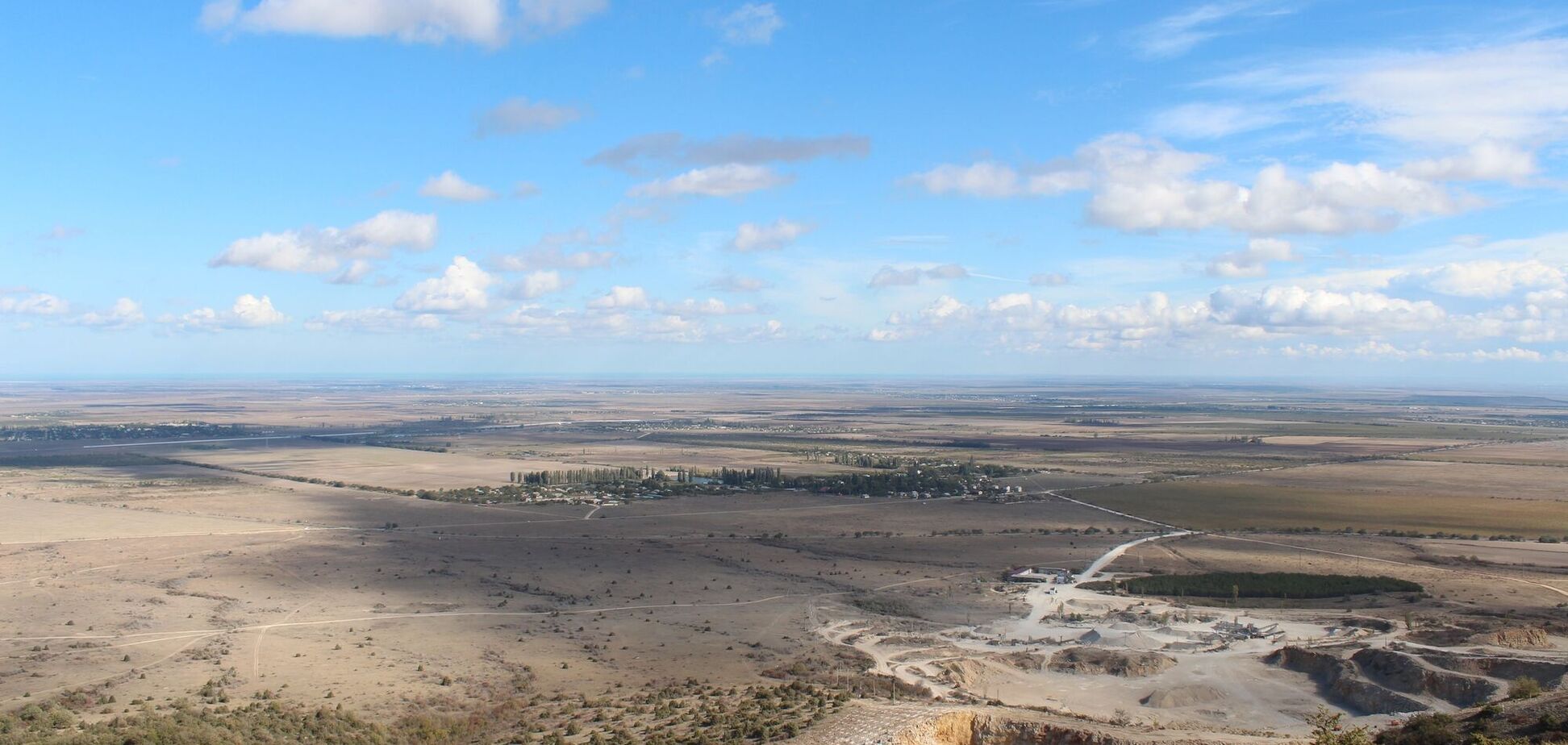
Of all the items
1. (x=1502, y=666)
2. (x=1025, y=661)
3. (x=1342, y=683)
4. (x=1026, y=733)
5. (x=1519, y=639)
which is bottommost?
(x=1025, y=661)

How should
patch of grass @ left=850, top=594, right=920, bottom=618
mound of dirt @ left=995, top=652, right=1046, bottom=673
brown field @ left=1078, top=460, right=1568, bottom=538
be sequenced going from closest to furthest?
mound of dirt @ left=995, top=652, right=1046, bottom=673
patch of grass @ left=850, top=594, right=920, bottom=618
brown field @ left=1078, top=460, right=1568, bottom=538

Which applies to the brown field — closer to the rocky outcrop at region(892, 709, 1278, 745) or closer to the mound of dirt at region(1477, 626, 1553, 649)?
the mound of dirt at region(1477, 626, 1553, 649)

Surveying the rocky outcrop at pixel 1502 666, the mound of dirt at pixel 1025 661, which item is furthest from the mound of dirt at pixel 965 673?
the rocky outcrop at pixel 1502 666

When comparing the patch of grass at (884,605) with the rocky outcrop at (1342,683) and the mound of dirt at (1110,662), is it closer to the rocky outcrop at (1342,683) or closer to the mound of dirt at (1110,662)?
the mound of dirt at (1110,662)

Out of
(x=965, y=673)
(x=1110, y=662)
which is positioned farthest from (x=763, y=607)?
(x=1110, y=662)

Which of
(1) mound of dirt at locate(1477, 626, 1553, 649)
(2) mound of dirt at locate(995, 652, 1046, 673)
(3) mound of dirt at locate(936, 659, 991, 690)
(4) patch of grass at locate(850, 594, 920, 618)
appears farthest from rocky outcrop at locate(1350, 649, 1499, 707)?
(4) patch of grass at locate(850, 594, 920, 618)

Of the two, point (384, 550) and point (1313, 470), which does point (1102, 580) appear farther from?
point (1313, 470)

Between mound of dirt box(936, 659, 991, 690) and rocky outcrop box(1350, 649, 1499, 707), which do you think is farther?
mound of dirt box(936, 659, 991, 690)

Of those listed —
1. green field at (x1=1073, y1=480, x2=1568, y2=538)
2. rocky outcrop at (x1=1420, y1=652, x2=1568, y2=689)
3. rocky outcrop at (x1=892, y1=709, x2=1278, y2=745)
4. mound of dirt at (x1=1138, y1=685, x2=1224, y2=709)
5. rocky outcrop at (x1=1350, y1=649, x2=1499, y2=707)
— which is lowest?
mound of dirt at (x1=1138, y1=685, x2=1224, y2=709)

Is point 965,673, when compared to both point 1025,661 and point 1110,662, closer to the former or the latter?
point 1025,661
